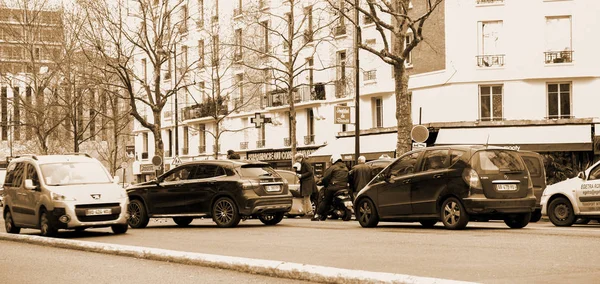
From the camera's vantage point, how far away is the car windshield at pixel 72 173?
1970cm

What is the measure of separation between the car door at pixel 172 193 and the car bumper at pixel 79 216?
2.58 m

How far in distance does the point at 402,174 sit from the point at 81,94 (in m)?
39.5

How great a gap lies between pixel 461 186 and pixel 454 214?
651 millimetres

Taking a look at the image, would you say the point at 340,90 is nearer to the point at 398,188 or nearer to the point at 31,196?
the point at 31,196

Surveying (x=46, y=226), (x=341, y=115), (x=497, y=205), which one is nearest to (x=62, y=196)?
(x=46, y=226)

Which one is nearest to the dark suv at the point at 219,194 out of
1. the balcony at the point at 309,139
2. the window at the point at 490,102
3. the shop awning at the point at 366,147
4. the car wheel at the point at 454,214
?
the car wheel at the point at 454,214

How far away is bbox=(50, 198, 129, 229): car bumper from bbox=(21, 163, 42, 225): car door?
2.69 feet

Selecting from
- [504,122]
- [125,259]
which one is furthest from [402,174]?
[504,122]

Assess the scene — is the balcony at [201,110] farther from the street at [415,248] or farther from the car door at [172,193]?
the street at [415,248]

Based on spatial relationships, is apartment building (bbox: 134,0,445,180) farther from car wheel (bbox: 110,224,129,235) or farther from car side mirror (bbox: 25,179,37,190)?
car side mirror (bbox: 25,179,37,190)

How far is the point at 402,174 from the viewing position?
731 inches

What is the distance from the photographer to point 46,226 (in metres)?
19.0

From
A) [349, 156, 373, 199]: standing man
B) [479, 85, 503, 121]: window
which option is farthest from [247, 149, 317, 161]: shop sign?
[349, 156, 373, 199]: standing man

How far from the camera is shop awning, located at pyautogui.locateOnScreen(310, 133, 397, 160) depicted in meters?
44.9
